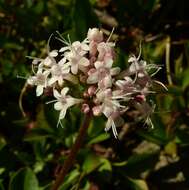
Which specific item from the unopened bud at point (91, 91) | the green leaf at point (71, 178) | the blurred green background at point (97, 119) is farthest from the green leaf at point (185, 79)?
the unopened bud at point (91, 91)

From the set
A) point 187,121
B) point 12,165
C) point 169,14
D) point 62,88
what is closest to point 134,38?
point 169,14

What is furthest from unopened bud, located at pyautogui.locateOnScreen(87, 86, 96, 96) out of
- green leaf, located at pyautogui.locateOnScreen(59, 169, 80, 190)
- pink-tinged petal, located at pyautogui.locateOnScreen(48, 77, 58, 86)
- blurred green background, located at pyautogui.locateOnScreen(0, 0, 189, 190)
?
green leaf, located at pyautogui.locateOnScreen(59, 169, 80, 190)

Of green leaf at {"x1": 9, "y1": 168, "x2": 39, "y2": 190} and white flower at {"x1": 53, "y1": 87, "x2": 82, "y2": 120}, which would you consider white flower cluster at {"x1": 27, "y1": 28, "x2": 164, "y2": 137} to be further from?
green leaf at {"x1": 9, "y1": 168, "x2": 39, "y2": 190}

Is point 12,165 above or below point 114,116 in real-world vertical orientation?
below

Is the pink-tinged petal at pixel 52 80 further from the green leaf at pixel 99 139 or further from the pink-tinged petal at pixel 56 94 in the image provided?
the green leaf at pixel 99 139

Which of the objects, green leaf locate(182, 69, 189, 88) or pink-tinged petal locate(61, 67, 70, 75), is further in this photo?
green leaf locate(182, 69, 189, 88)

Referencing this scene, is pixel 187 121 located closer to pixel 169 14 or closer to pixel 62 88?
pixel 169 14
